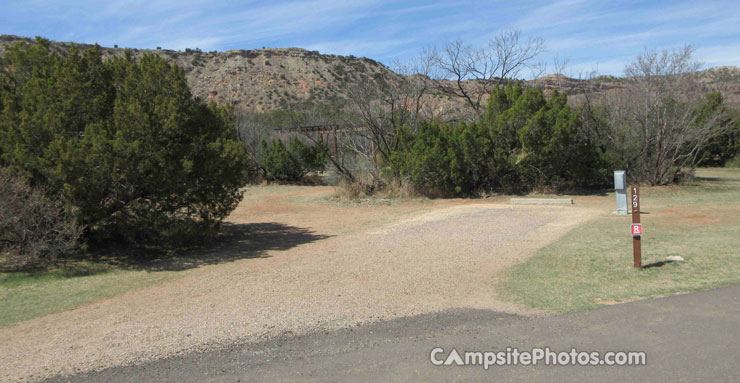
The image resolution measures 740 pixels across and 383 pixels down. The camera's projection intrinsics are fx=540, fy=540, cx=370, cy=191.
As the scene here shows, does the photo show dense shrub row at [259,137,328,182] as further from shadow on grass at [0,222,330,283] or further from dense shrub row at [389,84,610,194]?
shadow on grass at [0,222,330,283]

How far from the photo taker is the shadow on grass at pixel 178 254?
32.4ft

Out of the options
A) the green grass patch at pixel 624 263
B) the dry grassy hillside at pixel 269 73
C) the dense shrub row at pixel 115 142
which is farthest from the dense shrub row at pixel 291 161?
the dry grassy hillside at pixel 269 73

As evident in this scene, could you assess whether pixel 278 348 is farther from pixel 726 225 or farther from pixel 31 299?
pixel 726 225

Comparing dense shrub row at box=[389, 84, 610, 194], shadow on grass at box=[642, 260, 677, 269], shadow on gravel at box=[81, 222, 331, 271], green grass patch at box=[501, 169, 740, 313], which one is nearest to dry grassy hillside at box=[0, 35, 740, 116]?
dense shrub row at box=[389, 84, 610, 194]

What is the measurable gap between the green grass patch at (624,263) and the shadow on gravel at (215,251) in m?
5.52

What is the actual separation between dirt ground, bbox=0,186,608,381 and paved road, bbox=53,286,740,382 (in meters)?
0.36

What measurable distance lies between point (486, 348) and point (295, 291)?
343cm

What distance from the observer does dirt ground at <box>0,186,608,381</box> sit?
18.6 feet

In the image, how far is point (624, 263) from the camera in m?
8.59

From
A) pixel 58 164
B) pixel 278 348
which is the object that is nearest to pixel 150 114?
→ pixel 58 164

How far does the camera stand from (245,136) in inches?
1308

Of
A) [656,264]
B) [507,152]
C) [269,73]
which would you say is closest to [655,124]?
[507,152]

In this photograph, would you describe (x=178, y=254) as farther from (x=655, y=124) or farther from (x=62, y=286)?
(x=655, y=124)

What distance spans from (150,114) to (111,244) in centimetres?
305
